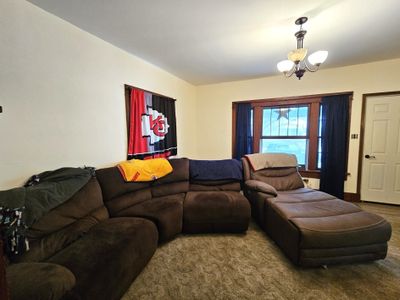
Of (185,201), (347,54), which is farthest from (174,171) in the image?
(347,54)

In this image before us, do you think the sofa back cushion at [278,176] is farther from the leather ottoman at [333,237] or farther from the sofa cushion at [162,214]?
the sofa cushion at [162,214]

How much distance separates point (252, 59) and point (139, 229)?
9.70ft

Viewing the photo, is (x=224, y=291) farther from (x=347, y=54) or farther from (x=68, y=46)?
(x=347, y=54)

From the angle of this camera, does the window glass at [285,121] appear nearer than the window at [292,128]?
No

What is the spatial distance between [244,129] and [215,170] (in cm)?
173

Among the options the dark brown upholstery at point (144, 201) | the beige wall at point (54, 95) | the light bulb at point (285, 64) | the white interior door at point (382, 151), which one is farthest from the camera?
the white interior door at point (382, 151)

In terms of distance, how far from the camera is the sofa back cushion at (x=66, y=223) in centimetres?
146

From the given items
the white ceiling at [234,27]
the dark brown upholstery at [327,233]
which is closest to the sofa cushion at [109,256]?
the dark brown upholstery at [327,233]

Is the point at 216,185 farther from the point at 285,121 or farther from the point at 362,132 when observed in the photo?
the point at 362,132

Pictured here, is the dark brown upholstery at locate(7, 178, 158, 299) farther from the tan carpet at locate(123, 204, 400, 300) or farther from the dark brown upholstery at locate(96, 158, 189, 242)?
the tan carpet at locate(123, 204, 400, 300)

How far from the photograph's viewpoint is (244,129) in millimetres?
4414

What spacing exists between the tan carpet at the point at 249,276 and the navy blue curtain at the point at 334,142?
1.59 m

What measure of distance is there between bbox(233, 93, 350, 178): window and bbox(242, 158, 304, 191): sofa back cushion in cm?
108

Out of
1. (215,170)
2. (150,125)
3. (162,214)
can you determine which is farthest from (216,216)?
(150,125)
